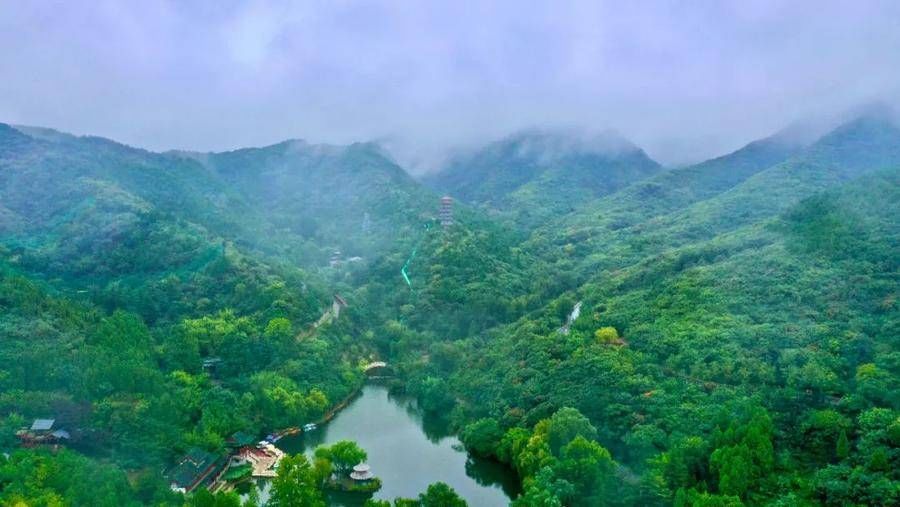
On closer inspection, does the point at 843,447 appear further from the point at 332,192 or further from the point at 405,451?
the point at 332,192

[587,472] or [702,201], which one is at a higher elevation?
[702,201]

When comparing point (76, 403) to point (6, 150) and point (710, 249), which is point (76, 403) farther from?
point (6, 150)

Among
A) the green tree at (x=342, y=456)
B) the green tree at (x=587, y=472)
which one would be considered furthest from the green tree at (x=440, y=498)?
the green tree at (x=342, y=456)

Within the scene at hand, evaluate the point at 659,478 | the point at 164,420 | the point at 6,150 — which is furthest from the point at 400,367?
the point at 6,150

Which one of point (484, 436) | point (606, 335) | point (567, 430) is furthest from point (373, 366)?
point (567, 430)

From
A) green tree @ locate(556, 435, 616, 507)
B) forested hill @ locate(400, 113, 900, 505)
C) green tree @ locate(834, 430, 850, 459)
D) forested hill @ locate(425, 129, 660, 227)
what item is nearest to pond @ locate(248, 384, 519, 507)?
forested hill @ locate(400, 113, 900, 505)

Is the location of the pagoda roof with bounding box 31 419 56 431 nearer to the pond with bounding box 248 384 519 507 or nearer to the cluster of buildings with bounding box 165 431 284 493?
the cluster of buildings with bounding box 165 431 284 493
